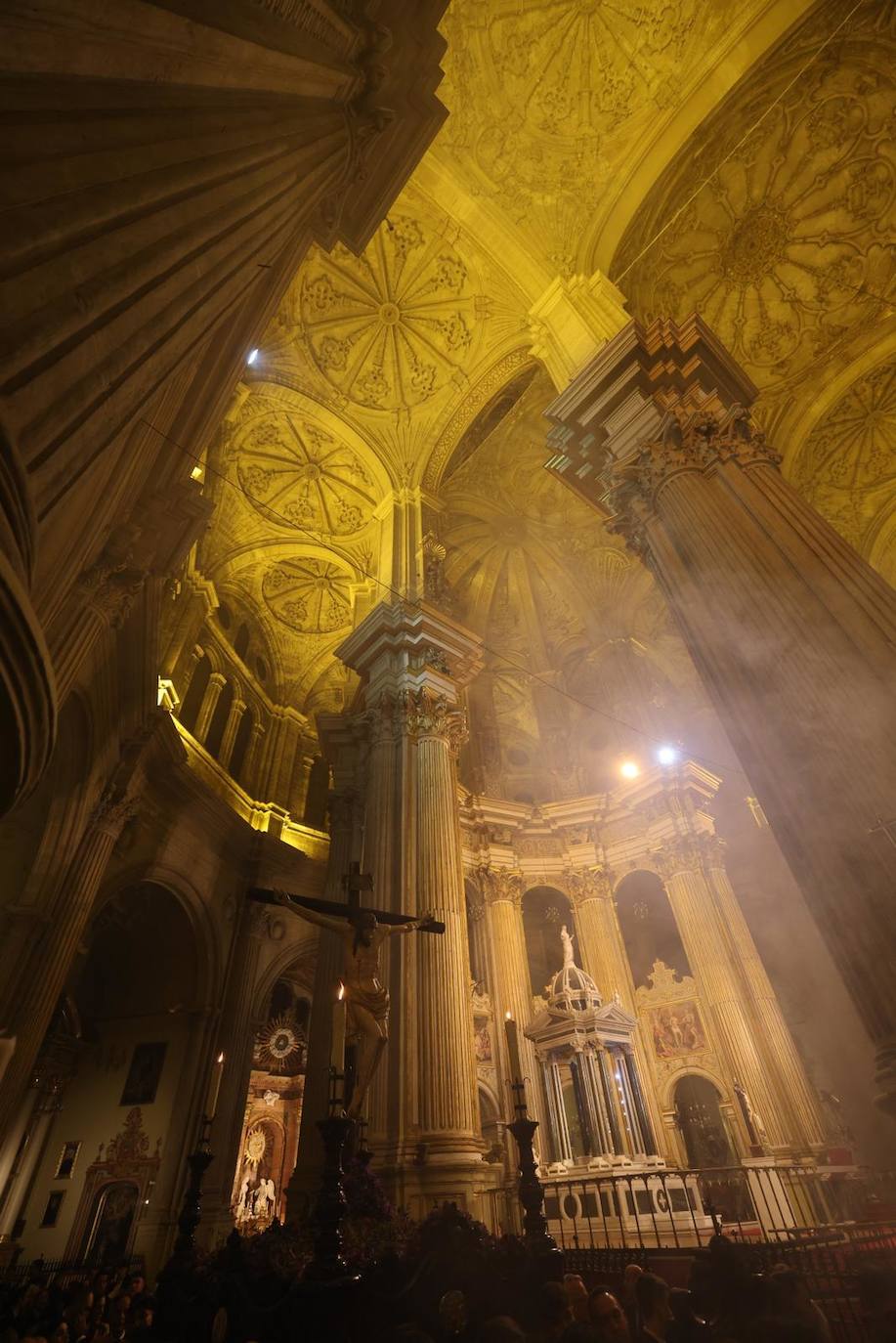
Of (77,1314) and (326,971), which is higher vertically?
(326,971)

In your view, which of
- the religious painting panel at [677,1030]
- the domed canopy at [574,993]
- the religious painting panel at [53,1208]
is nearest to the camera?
the domed canopy at [574,993]

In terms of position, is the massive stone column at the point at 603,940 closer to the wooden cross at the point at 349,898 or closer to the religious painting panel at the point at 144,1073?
the religious painting panel at the point at 144,1073

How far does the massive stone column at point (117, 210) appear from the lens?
1973mm

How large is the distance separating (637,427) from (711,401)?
83 centimetres

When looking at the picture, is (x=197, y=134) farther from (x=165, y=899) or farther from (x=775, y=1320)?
(x=165, y=899)

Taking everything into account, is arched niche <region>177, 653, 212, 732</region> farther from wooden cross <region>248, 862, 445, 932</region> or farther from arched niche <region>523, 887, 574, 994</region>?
arched niche <region>523, 887, 574, 994</region>

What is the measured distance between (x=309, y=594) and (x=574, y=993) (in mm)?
11740

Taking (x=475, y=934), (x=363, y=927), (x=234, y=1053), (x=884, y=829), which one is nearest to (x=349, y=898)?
(x=363, y=927)

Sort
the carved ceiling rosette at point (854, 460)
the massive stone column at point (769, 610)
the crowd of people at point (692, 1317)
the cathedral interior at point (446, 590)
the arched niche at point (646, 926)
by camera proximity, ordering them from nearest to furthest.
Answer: the crowd of people at point (692, 1317) < the cathedral interior at point (446, 590) < the massive stone column at point (769, 610) < the carved ceiling rosette at point (854, 460) < the arched niche at point (646, 926)

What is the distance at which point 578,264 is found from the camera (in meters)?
11.1

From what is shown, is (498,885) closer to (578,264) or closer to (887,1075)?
(887,1075)

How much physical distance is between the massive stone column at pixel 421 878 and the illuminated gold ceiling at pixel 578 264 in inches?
58.5

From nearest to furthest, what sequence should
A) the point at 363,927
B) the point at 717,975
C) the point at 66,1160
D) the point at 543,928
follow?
1. the point at 363,927
2. the point at 66,1160
3. the point at 717,975
4. the point at 543,928

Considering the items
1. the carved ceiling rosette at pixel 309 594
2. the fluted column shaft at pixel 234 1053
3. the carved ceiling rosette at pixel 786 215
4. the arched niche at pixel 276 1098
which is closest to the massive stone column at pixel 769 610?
the carved ceiling rosette at pixel 786 215
